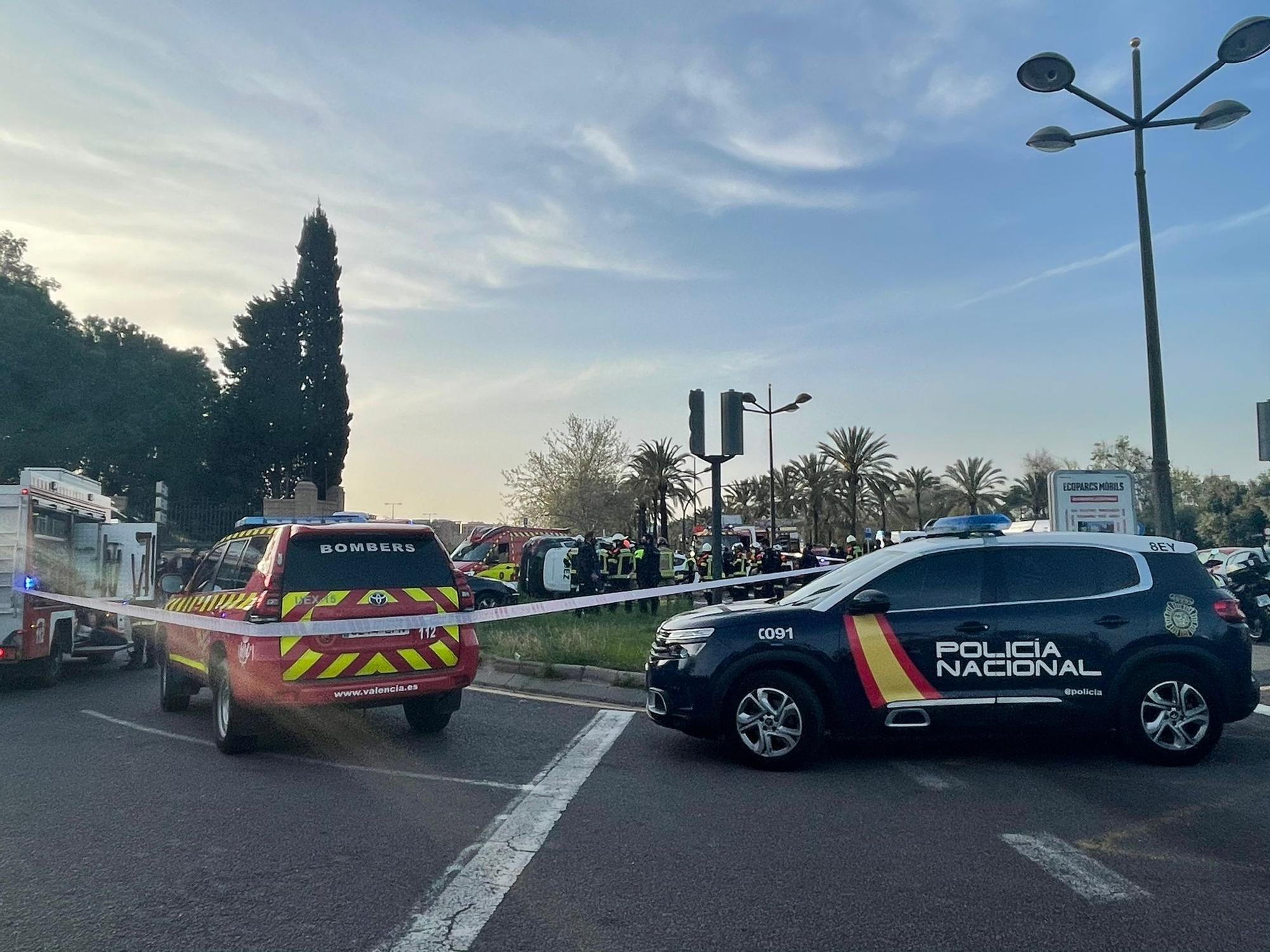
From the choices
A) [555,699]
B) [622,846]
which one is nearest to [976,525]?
[622,846]

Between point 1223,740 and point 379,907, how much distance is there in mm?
7006

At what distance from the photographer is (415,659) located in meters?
7.82

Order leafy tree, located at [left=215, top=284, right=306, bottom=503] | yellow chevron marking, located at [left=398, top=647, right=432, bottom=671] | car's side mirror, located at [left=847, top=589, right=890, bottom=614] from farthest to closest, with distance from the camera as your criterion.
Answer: leafy tree, located at [left=215, top=284, right=306, bottom=503] → yellow chevron marking, located at [left=398, top=647, right=432, bottom=671] → car's side mirror, located at [left=847, top=589, right=890, bottom=614]

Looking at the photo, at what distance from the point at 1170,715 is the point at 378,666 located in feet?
19.1

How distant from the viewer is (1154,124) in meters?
12.2

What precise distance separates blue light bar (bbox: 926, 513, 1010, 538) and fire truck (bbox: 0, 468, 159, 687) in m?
9.92

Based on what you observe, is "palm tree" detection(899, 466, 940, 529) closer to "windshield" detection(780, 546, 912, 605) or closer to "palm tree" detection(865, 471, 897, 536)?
"palm tree" detection(865, 471, 897, 536)

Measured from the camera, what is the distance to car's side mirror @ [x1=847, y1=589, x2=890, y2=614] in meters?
7.18

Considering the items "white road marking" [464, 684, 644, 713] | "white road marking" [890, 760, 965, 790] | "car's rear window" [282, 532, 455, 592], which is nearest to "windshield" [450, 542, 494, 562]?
"white road marking" [464, 684, 644, 713]

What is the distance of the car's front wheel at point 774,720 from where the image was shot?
6.98 meters

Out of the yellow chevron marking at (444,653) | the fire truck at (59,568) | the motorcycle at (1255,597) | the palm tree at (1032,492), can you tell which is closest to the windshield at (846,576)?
the yellow chevron marking at (444,653)

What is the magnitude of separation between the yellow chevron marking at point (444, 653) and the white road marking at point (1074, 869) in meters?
4.31

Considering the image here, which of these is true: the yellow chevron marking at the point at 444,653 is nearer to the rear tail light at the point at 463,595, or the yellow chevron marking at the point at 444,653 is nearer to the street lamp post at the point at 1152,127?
the rear tail light at the point at 463,595

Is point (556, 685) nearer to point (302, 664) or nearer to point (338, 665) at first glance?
point (338, 665)
